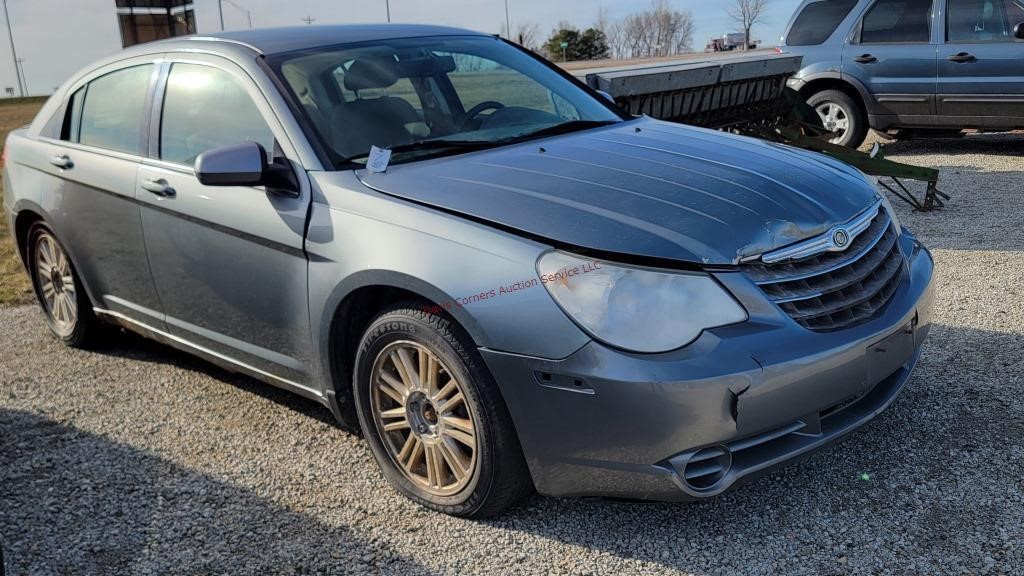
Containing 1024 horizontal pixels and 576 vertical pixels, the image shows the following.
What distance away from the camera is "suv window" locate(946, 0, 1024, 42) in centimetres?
991

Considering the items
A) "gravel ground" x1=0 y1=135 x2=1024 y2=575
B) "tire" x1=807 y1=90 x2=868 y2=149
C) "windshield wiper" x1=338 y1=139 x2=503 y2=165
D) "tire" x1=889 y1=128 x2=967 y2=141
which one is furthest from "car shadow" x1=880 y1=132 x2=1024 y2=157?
"windshield wiper" x1=338 y1=139 x2=503 y2=165

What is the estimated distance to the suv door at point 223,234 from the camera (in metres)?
3.53

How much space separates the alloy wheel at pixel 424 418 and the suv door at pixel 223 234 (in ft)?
1.37

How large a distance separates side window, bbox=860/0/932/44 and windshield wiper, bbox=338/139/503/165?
8515mm

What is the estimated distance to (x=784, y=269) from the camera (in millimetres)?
2914

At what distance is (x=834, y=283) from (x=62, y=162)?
12.3 ft

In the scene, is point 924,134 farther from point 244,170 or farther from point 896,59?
point 244,170

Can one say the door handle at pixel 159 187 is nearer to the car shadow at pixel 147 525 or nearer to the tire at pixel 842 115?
the car shadow at pixel 147 525

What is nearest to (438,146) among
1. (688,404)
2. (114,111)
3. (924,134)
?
(688,404)

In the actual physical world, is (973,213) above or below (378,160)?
below

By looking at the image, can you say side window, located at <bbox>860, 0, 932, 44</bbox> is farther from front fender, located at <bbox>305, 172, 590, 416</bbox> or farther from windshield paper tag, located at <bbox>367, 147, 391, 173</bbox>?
front fender, located at <bbox>305, 172, 590, 416</bbox>

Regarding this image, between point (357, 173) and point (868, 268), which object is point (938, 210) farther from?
point (357, 173)

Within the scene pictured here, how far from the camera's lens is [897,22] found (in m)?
10.7

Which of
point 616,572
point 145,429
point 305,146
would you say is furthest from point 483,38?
point 616,572
